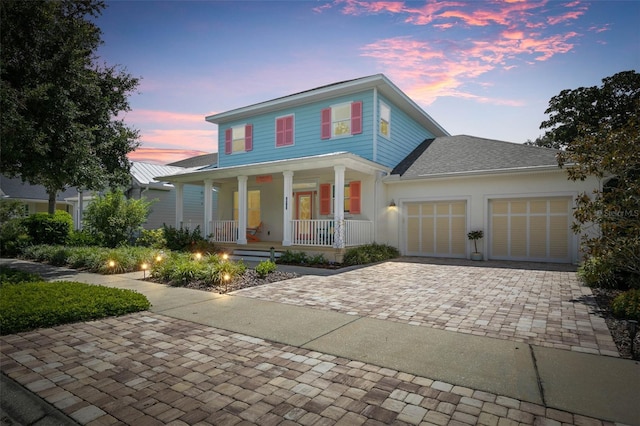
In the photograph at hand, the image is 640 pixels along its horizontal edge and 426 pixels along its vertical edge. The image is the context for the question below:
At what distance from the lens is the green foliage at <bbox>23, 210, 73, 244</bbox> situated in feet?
49.9

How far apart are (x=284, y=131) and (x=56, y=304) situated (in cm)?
1174

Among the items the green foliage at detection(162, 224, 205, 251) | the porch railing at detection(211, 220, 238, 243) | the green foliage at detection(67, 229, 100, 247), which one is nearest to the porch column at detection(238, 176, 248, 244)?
the porch railing at detection(211, 220, 238, 243)

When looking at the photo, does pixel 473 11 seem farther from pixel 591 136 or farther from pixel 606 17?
pixel 591 136

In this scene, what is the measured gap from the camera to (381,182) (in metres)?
13.6

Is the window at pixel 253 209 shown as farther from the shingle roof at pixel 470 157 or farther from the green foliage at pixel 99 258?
the shingle roof at pixel 470 157

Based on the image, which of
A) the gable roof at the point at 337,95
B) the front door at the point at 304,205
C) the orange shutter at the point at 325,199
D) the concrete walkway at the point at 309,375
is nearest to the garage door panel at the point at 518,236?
the gable roof at the point at 337,95

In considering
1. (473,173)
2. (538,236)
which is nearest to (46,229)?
(473,173)

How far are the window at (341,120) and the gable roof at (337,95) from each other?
53cm

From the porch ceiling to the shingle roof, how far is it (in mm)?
1578

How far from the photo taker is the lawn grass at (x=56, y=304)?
462 centimetres

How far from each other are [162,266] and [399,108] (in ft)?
38.1

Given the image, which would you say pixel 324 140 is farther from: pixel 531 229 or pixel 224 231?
pixel 531 229

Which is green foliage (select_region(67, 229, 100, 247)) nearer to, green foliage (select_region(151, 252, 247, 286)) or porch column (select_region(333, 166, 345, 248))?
green foliage (select_region(151, 252, 247, 286))

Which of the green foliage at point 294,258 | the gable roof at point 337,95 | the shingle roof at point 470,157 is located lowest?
the green foliage at point 294,258
